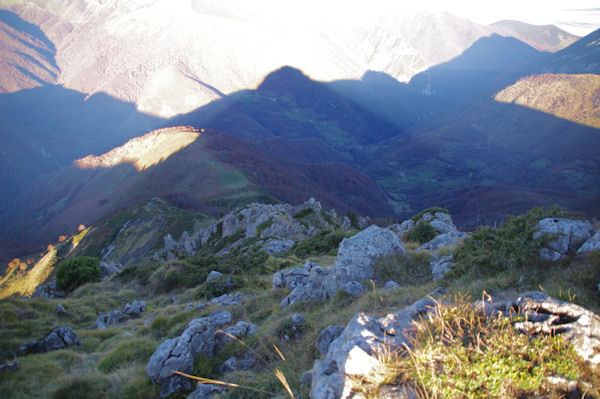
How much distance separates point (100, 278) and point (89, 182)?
18608 cm

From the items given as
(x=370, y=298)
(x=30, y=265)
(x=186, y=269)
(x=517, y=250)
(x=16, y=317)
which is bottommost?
(x=30, y=265)

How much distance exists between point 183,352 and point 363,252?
7033 millimetres

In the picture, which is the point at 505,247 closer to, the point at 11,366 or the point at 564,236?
the point at 564,236

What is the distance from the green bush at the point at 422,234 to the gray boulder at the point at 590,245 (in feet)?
43.3

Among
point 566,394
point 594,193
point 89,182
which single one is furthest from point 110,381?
point 594,193

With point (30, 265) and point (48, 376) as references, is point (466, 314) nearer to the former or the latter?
point (48, 376)

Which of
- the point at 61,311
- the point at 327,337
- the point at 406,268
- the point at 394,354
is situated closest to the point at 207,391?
the point at 327,337

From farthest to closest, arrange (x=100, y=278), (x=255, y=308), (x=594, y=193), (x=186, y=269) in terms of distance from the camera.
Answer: (x=594, y=193), (x=100, y=278), (x=186, y=269), (x=255, y=308)

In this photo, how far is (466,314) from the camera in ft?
15.9

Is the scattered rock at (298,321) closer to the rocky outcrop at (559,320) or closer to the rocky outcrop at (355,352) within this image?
the rocky outcrop at (355,352)

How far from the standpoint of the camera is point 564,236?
725 centimetres

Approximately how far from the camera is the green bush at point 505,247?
7.39 meters

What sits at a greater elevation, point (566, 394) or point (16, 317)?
point (566, 394)

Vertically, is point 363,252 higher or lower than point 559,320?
lower
